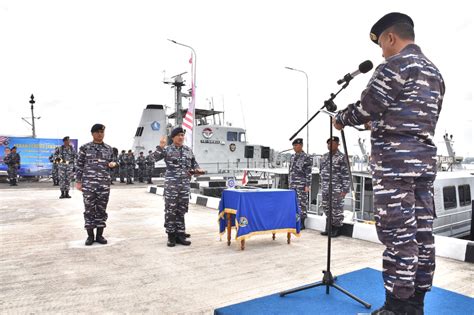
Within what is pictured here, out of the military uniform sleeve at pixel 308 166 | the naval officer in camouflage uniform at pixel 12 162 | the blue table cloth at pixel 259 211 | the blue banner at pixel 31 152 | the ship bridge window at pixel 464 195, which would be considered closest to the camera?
the blue table cloth at pixel 259 211

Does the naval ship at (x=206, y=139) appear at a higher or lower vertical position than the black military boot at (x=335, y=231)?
higher

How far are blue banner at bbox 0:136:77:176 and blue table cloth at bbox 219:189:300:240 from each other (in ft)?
54.3

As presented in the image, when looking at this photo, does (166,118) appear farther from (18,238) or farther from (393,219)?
(393,219)

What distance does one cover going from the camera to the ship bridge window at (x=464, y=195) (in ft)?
28.3

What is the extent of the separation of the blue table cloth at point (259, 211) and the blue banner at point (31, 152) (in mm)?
16554

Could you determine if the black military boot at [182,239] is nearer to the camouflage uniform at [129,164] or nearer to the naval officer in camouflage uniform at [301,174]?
the naval officer in camouflage uniform at [301,174]

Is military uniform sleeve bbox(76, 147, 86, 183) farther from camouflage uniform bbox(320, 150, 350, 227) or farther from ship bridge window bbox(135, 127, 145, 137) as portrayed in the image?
ship bridge window bbox(135, 127, 145, 137)

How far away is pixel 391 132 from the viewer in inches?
79.7

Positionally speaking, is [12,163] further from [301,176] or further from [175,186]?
[301,176]

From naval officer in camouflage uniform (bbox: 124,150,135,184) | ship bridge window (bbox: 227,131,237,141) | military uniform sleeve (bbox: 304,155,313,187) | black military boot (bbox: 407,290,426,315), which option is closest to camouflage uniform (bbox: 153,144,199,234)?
military uniform sleeve (bbox: 304,155,313,187)

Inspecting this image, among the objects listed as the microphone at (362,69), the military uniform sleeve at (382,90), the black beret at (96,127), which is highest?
the microphone at (362,69)

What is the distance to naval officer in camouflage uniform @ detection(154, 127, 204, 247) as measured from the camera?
16.7 feet

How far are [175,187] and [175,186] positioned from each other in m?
0.01

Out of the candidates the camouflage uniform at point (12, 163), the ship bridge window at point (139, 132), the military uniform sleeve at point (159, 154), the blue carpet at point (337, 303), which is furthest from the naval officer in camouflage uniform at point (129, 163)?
the blue carpet at point (337, 303)
